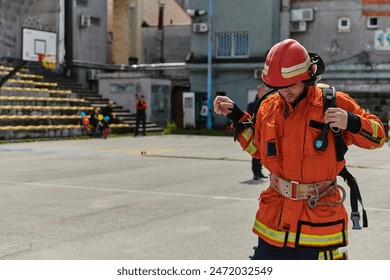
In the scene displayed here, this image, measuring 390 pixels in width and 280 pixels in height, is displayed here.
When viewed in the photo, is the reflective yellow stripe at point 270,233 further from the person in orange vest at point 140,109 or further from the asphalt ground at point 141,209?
the person in orange vest at point 140,109

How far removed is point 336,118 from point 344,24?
3187 centimetres

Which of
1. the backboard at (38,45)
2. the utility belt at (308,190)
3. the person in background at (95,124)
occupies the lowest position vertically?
the person in background at (95,124)

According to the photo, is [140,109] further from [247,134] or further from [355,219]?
[355,219]

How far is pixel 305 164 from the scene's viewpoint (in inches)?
133

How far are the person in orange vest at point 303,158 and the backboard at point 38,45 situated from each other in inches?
952

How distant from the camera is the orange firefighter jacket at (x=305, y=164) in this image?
337 cm

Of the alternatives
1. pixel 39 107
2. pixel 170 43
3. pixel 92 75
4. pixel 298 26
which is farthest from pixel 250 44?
pixel 39 107

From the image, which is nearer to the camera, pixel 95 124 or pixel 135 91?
pixel 95 124

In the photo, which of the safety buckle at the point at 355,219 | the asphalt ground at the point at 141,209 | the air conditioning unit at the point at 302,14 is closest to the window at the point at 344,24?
the air conditioning unit at the point at 302,14

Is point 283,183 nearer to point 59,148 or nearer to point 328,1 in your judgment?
point 59,148

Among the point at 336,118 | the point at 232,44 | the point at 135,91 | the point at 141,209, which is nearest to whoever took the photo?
the point at 336,118

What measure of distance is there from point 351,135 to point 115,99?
30.9m

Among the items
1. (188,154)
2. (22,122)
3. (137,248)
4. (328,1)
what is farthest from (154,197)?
(328,1)
